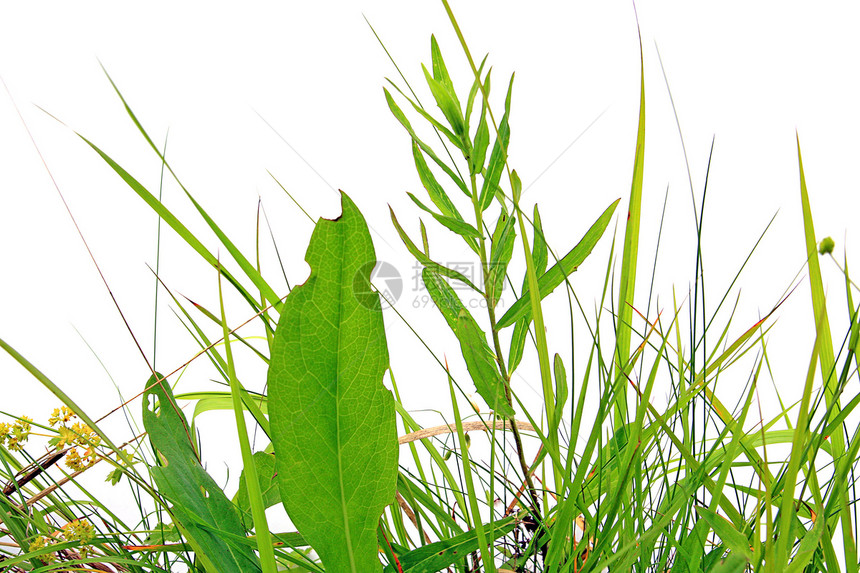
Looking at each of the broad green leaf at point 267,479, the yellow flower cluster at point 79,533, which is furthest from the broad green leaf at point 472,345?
the yellow flower cluster at point 79,533

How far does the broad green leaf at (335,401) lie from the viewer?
9.1 inches

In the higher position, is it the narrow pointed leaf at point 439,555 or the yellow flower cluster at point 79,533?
the yellow flower cluster at point 79,533

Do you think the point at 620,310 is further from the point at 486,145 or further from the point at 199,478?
the point at 199,478

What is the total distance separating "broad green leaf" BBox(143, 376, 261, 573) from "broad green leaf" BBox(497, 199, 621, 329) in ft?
0.56

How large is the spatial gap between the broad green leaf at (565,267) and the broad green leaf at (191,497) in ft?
0.56

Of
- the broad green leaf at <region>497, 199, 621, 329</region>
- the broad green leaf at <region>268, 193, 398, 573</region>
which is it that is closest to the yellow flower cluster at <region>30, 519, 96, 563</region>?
the broad green leaf at <region>268, 193, 398, 573</region>

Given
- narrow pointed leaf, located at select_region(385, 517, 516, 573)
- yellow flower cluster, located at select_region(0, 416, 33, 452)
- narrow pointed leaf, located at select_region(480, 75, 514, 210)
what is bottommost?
narrow pointed leaf, located at select_region(385, 517, 516, 573)

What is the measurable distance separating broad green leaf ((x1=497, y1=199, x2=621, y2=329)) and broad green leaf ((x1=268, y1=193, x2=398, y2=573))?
0.31 feet

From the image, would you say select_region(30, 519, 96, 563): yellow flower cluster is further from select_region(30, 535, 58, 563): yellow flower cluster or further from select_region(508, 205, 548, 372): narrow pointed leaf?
select_region(508, 205, 548, 372): narrow pointed leaf

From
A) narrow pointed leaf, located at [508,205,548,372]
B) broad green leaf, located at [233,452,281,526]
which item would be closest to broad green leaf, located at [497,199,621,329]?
narrow pointed leaf, located at [508,205,548,372]

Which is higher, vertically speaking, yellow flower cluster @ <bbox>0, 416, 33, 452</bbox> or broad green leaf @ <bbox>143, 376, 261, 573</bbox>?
yellow flower cluster @ <bbox>0, 416, 33, 452</bbox>

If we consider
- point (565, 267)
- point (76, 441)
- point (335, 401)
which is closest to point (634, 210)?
point (565, 267)

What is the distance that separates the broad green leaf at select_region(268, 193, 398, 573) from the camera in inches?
9.1

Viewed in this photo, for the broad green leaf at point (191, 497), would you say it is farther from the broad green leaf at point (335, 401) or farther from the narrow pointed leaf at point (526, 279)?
the narrow pointed leaf at point (526, 279)
